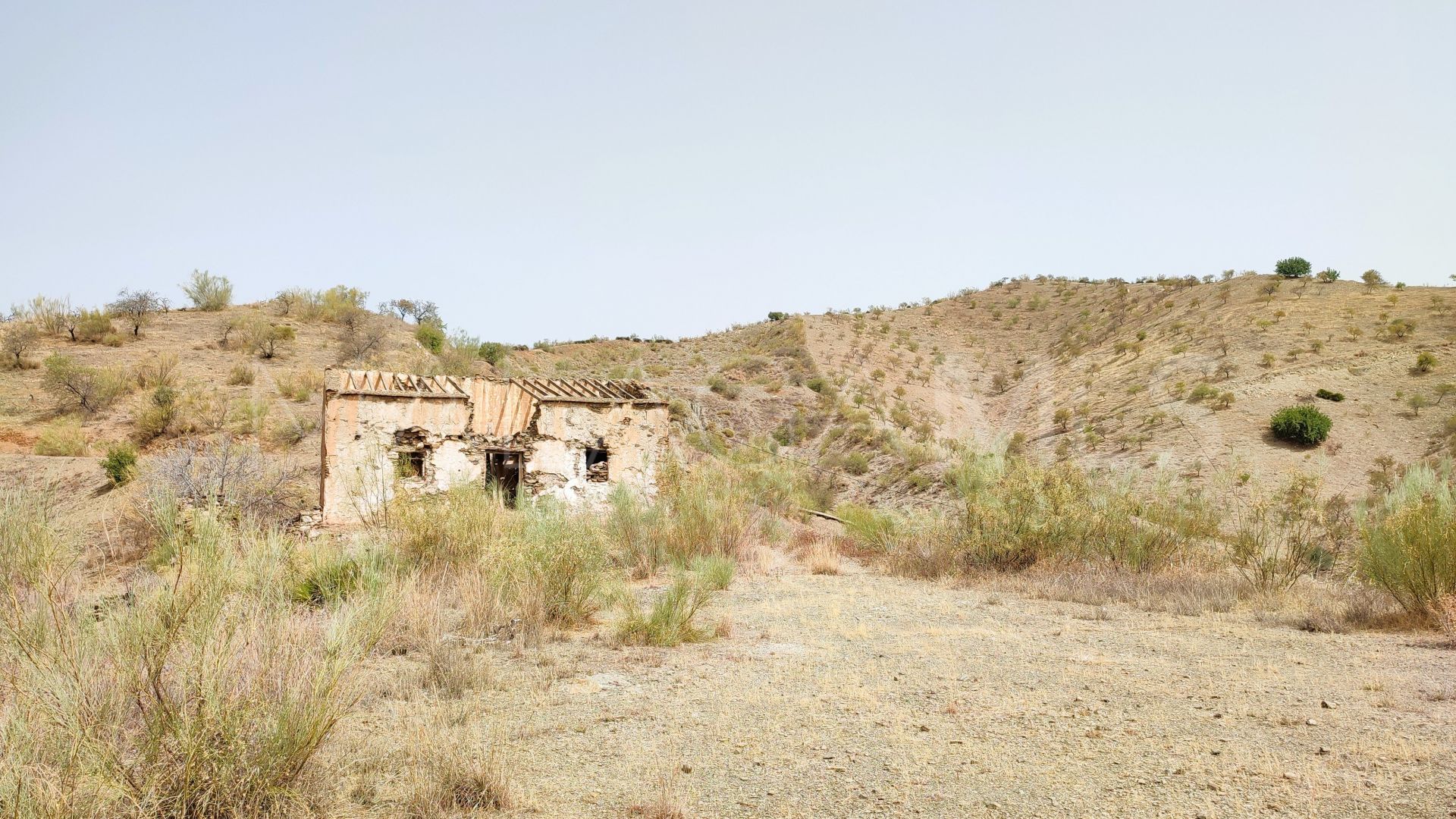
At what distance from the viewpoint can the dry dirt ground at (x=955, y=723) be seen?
4.59 metres

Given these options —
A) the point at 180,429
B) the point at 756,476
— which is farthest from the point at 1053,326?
the point at 180,429

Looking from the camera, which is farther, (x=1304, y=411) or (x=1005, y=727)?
(x=1304, y=411)

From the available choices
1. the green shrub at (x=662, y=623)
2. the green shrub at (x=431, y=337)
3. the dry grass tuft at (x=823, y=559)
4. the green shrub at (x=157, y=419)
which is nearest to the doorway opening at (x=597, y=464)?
the dry grass tuft at (x=823, y=559)

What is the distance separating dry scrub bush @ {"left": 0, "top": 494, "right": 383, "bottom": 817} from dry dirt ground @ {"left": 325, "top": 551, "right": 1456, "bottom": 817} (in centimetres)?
67

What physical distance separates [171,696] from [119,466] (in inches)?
751

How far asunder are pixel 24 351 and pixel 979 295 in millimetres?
47900

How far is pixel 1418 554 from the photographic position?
336 inches

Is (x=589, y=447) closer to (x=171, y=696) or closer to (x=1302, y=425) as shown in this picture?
(x=171, y=696)

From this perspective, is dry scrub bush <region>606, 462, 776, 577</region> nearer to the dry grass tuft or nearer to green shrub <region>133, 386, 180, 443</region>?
the dry grass tuft

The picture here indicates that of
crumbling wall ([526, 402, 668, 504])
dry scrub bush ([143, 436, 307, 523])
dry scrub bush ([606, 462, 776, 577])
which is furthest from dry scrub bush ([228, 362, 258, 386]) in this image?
dry scrub bush ([606, 462, 776, 577])

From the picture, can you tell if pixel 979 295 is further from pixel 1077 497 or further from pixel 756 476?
pixel 1077 497

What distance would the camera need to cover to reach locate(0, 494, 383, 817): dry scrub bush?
369 cm

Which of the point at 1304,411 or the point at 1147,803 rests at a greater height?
the point at 1304,411

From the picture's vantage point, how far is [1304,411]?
25.4 meters
